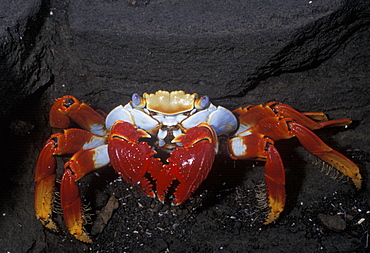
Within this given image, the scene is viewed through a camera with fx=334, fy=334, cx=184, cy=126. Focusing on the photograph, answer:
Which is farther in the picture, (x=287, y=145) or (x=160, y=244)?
(x=287, y=145)

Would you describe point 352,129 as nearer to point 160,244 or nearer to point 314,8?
point 314,8

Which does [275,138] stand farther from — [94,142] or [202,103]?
[94,142]

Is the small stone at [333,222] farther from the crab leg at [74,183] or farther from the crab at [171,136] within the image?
the crab leg at [74,183]

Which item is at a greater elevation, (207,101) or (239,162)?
(207,101)

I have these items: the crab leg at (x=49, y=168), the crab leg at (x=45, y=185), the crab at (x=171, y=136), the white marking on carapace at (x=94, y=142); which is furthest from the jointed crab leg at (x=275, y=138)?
the crab leg at (x=45, y=185)

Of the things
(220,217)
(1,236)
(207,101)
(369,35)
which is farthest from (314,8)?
(1,236)

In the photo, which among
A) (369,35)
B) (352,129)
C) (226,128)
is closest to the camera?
(369,35)
